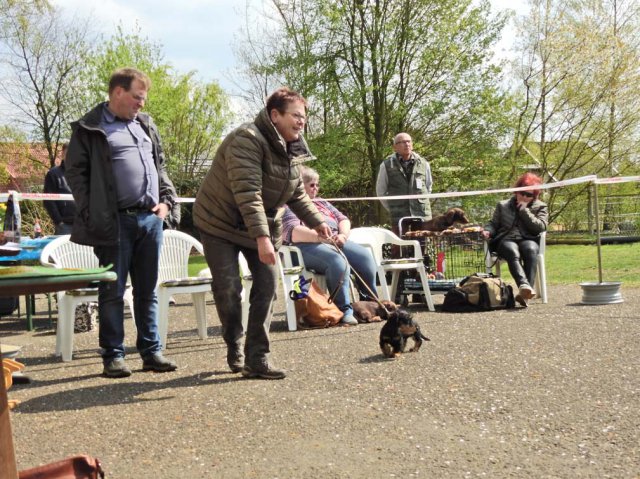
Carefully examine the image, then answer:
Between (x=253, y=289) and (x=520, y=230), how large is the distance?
4585mm

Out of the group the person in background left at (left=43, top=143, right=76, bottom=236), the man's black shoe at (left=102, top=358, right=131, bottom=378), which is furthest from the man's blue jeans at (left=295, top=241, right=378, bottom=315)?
the person in background left at (left=43, top=143, right=76, bottom=236)

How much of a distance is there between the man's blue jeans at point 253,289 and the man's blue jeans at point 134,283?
470mm

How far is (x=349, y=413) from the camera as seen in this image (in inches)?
162

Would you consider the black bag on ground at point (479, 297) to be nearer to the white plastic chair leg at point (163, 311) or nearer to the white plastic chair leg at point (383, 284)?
the white plastic chair leg at point (383, 284)

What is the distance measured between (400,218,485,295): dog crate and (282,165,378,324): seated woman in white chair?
1.04m

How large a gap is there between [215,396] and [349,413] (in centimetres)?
92

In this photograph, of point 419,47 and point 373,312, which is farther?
point 419,47

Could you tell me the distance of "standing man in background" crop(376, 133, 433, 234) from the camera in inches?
390

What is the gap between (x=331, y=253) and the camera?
7848mm

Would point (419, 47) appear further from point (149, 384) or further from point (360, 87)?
point (149, 384)

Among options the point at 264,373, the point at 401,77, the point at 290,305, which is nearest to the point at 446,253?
the point at 290,305

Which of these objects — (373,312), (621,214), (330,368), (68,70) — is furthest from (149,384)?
(68,70)

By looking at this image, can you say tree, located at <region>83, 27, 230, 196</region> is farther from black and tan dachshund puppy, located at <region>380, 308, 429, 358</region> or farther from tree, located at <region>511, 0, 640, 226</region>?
black and tan dachshund puppy, located at <region>380, 308, 429, 358</region>

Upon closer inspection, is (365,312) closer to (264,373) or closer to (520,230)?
(520,230)
